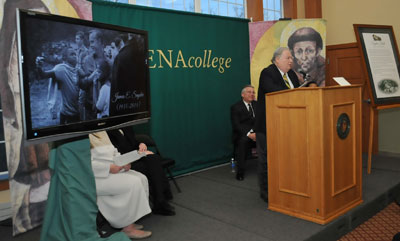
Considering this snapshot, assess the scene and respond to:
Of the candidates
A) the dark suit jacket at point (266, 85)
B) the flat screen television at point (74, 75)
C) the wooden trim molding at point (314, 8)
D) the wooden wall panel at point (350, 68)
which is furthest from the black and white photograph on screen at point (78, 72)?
the wooden trim molding at point (314, 8)

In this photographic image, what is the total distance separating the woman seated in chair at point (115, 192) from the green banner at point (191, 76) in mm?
1648

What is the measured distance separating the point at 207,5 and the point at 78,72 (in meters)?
3.55

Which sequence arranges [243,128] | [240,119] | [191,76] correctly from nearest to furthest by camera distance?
[243,128] < [240,119] < [191,76]

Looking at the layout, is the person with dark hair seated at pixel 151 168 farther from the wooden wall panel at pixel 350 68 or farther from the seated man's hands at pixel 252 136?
the wooden wall panel at pixel 350 68

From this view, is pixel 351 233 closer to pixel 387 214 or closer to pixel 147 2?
pixel 387 214

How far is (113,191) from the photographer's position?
2.62m

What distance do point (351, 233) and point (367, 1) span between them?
13.5 ft

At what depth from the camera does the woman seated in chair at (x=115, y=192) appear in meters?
2.61

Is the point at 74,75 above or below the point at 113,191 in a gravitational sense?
above

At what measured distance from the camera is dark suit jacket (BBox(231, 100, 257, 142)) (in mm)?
4492

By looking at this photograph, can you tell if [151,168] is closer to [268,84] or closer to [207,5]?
[268,84]

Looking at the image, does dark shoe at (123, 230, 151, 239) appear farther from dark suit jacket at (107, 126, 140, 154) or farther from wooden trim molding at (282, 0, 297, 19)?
wooden trim molding at (282, 0, 297, 19)

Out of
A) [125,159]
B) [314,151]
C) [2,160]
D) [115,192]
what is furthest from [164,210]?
[2,160]

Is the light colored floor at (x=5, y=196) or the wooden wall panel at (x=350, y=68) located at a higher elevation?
the wooden wall panel at (x=350, y=68)
